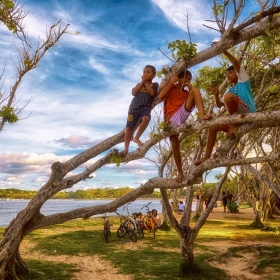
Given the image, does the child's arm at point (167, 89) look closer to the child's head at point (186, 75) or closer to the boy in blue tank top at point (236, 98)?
the child's head at point (186, 75)

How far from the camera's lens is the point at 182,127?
5418mm

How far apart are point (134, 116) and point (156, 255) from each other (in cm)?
739

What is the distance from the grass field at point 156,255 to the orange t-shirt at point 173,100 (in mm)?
5417

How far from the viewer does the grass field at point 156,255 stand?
9.61 meters

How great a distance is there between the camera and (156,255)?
39.2 ft

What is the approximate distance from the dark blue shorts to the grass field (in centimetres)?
496

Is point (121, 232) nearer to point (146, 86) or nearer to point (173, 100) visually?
point (146, 86)

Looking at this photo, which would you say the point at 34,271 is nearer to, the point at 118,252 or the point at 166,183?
the point at 118,252

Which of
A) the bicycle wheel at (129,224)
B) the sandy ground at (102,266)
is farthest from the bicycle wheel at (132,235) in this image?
the sandy ground at (102,266)

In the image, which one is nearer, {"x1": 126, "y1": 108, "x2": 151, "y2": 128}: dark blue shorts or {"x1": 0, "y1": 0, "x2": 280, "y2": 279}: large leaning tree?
{"x1": 0, "y1": 0, "x2": 280, "y2": 279}: large leaning tree

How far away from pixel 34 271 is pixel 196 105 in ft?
23.9

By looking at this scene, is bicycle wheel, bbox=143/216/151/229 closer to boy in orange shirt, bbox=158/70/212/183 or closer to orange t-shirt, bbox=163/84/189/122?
boy in orange shirt, bbox=158/70/212/183

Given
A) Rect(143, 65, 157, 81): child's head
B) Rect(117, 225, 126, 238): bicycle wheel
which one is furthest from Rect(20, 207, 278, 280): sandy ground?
Rect(143, 65, 157, 81): child's head

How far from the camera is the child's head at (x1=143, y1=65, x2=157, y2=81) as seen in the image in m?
5.96
